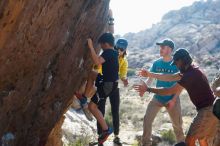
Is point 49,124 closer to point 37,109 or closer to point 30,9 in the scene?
point 37,109

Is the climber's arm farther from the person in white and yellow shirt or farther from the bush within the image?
the bush

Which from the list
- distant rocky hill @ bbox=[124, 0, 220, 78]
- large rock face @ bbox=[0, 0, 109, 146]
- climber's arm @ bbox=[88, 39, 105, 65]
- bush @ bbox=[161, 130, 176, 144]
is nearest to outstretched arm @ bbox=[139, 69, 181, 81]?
climber's arm @ bbox=[88, 39, 105, 65]

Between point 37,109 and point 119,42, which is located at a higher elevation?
point 119,42

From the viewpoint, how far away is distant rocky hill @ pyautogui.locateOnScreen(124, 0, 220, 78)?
6400 cm

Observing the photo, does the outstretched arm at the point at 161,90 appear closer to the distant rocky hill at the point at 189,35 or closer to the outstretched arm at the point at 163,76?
the outstretched arm at the point at 163,76

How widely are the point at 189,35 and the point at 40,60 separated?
221ft

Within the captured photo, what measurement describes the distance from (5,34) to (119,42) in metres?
4.01

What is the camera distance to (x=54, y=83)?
915 cm

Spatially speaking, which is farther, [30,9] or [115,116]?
[115,116]

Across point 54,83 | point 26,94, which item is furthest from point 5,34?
point 54,83

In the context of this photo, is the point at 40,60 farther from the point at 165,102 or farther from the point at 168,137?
the point at 168,137

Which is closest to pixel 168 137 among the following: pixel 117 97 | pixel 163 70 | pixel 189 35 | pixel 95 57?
pixel 163 70

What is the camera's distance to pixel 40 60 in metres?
8.43

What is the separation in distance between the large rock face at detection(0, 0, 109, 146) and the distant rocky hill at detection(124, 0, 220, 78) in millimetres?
37566
